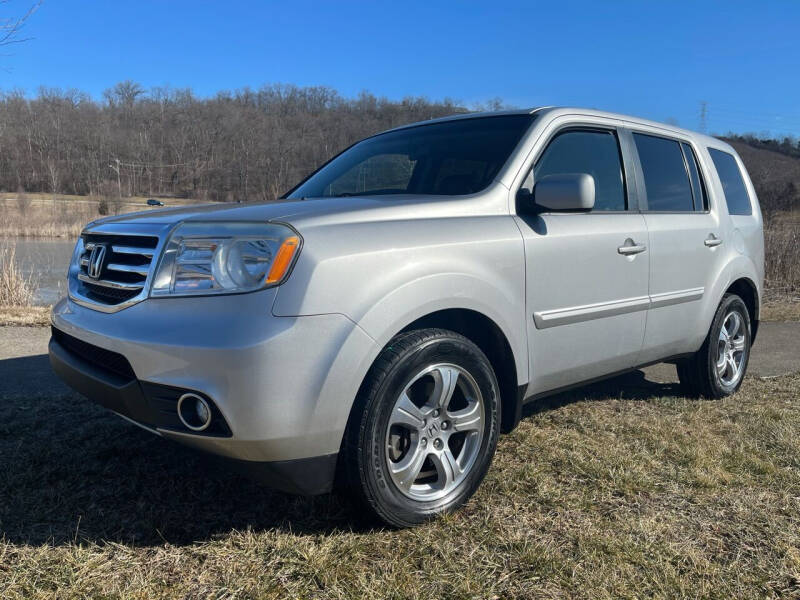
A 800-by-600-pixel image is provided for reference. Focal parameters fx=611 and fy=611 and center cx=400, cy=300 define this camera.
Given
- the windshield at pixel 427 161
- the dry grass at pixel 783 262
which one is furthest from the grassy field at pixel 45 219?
the windshield at pixel 427 161

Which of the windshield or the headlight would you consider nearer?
the headlight

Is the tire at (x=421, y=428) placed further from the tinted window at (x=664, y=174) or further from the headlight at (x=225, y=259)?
the tinted window at (x=664, y=174)

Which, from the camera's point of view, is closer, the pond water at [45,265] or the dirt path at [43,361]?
the dirt path at [43,361]

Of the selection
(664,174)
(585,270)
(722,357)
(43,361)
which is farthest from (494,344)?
(43,361)

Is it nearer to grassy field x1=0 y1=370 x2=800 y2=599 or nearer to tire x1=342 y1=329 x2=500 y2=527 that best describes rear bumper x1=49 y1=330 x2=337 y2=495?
tire x1=342 y1=329 x2=500 y2=527

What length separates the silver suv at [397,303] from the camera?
81.7 inches

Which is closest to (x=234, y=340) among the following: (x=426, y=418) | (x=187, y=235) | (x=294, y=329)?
(x=294, y=329)

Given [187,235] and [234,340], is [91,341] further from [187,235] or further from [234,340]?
[234,340]

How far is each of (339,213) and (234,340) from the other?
0.66 metres

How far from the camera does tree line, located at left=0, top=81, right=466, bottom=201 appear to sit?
59.1 m

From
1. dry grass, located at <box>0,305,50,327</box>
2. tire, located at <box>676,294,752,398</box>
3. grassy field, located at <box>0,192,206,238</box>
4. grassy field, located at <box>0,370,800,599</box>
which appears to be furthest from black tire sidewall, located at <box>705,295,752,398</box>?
grassy field, located at <box>0,192,206,238</box>

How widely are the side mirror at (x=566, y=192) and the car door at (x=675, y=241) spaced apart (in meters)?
0.96

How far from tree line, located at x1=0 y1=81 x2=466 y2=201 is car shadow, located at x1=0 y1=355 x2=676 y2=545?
53.5 metres

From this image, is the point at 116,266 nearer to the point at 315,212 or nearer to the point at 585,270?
the point at 315,212
